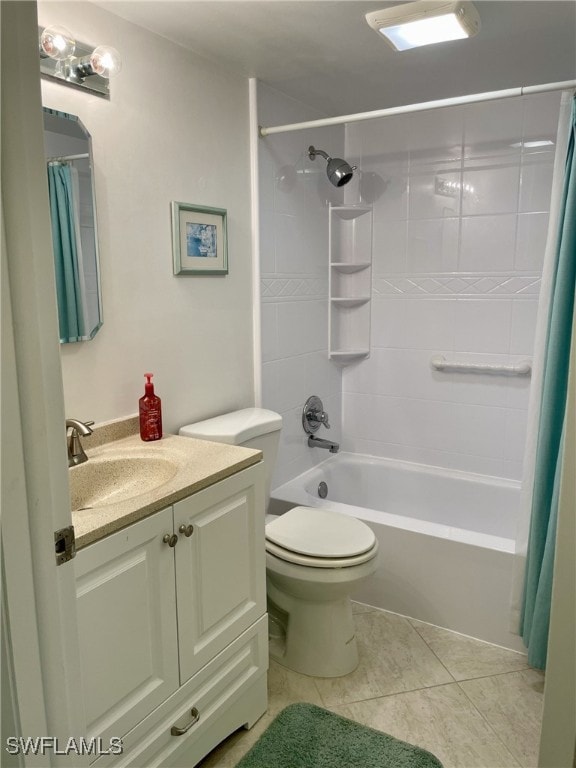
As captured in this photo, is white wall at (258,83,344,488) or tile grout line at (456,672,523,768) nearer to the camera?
tile grout line at (456,672,523,768)

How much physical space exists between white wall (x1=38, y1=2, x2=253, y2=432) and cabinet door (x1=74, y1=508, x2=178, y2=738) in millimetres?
589

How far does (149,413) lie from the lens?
6.43 ft

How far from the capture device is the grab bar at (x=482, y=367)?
113 inches

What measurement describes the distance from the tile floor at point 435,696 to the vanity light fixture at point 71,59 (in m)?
2.05

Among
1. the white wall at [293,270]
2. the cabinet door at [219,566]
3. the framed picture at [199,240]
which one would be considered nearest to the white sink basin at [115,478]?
the cabinet door at [219,566]

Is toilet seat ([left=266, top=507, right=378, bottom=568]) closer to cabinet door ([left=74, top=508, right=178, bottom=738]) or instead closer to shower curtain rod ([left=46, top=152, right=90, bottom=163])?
cabinet door ([left=74, top=508, right=178, bottom=738])

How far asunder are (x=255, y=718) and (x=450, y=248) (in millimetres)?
2302

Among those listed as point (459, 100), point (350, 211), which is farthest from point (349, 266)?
point (459, 100)

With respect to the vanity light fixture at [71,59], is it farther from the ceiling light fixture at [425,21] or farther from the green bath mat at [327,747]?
the green bath mat at [327,747]

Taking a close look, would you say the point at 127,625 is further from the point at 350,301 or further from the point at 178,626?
the point at 350,301

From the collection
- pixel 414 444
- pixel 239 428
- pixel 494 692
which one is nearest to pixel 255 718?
pixel 494 692

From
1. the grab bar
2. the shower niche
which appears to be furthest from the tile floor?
the shower niche

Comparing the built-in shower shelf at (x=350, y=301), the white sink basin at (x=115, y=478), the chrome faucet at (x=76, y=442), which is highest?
the built-in shower shelf at (x=350, y=301)

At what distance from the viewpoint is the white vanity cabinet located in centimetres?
134
